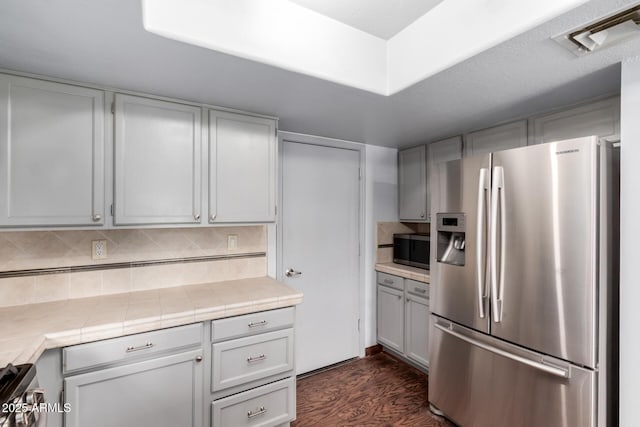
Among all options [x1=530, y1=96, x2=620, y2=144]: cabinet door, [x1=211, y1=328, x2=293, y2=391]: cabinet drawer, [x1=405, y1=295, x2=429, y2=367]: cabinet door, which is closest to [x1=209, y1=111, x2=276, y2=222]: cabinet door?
[x1=211, y1=328, x2=293, y2=391]: cabinet drawer

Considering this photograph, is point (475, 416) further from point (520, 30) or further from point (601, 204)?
point (520, 30)

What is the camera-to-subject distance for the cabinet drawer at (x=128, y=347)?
1.41m

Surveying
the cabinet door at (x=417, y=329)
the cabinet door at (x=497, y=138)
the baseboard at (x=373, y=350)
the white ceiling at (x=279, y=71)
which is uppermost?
the white ceiling at (x=279, y=71)

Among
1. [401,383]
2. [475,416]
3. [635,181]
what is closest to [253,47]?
[635,181]

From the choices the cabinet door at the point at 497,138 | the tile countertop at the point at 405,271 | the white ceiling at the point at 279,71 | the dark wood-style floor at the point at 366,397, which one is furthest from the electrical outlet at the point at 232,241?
the cabinet door at the point at 497,138

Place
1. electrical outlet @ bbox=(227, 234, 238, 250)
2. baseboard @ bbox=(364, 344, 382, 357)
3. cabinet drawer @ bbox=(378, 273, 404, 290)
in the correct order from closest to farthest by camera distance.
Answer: electrical outlet @ bbox=(227, 234, 238, 250) < cabinet drawer @ bbox=(378, 273, 404, 290) < baseboard @ bbox=(364, 344, 382, 357)

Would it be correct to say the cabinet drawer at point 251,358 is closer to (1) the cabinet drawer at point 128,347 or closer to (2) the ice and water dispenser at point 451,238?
(1) the cabinet drawer at point 128,347

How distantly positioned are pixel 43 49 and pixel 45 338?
4.10 feet

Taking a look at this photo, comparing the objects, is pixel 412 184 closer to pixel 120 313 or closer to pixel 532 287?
pixel 532 287

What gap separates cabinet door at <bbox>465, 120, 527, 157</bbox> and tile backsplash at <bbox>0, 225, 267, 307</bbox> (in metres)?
1.86

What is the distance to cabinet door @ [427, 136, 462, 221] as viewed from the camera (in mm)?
2646

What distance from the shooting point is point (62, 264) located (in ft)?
6.05

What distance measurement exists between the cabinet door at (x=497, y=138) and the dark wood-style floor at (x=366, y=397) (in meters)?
2.00

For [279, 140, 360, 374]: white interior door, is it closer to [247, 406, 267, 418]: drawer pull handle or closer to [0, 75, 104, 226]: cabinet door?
[247, 406, 267, 418]: drawer pull handle
